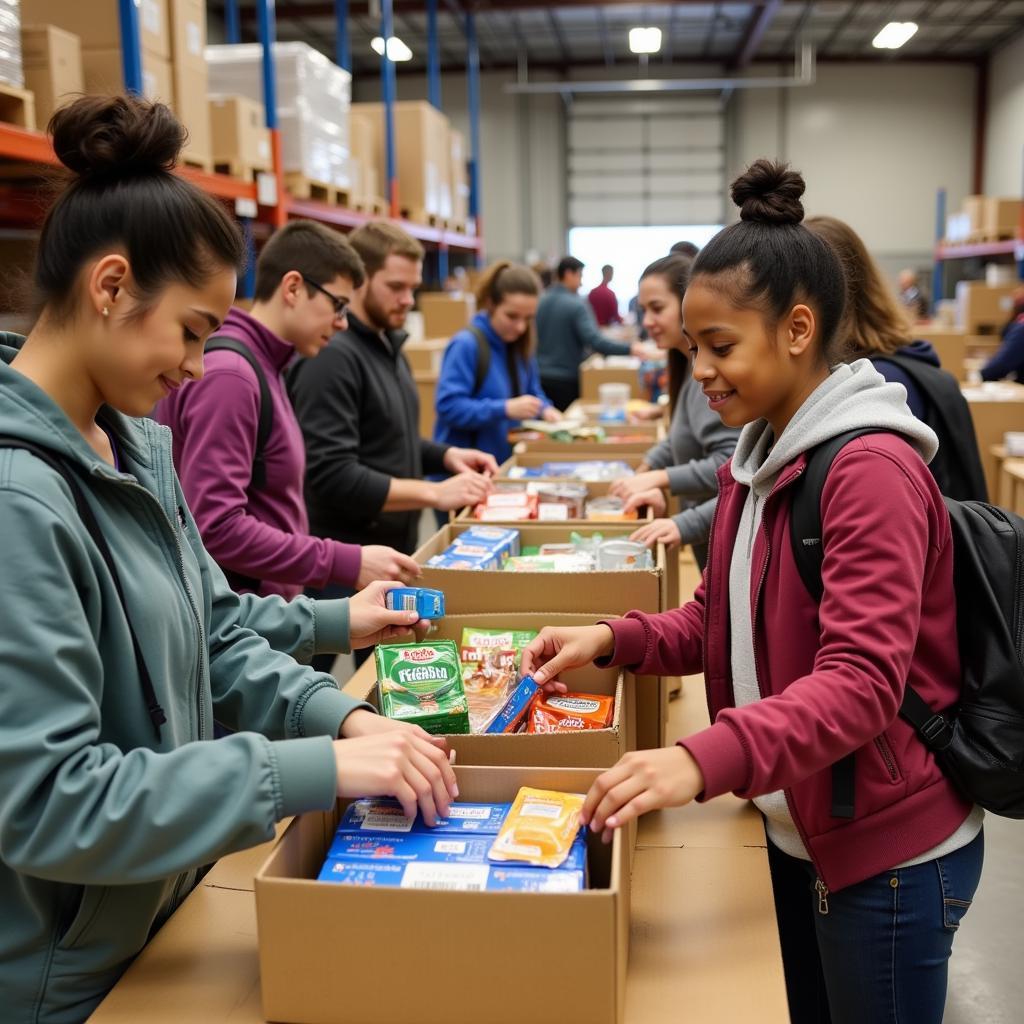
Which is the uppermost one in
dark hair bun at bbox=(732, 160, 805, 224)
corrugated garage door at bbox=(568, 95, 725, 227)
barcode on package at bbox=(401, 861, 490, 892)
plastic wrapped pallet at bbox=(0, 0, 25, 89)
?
corrugated garage door at bbox=(568, 95, 725, 227)

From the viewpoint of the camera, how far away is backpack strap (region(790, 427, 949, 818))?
1.32 meters

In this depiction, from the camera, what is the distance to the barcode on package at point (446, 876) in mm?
1081

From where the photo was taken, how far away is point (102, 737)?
44.8 inches

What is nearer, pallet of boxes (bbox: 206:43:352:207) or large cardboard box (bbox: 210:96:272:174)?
large cardboard box (bbox: 210:96:272:174)

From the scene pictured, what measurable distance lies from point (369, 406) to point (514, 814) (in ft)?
7.45

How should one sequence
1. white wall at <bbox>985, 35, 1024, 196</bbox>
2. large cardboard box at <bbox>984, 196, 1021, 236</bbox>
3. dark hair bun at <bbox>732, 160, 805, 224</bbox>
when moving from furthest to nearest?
white wall at <bbox>985, 35, 1024, 196</bbox>, large cardboard box at <bbox>984, 196, 1021, 236</bbox>, dark hair bun at <bbox>732, 160, 805, 224</bbox>

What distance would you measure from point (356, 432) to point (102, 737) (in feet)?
7.16

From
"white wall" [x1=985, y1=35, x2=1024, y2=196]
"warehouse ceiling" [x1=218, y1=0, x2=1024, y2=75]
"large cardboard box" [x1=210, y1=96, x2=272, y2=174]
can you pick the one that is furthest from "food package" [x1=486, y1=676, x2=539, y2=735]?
"white wall" [x1=985, y1=35, x2=1024, y2=196]

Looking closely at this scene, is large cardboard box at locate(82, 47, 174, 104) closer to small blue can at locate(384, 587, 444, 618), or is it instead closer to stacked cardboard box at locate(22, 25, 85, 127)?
stacked cardboard box at locate(22, 25, 85, 127)

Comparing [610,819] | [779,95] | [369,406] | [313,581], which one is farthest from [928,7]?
[610,819]

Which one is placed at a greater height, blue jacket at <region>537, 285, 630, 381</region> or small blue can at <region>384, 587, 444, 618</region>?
blue jacket at <region>537, 285, 630, 381</region>

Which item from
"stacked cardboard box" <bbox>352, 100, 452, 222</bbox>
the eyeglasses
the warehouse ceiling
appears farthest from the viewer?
the warehouse ceiling

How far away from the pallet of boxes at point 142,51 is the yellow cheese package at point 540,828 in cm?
299

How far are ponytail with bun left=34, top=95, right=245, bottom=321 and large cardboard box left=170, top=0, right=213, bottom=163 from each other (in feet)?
11.9
